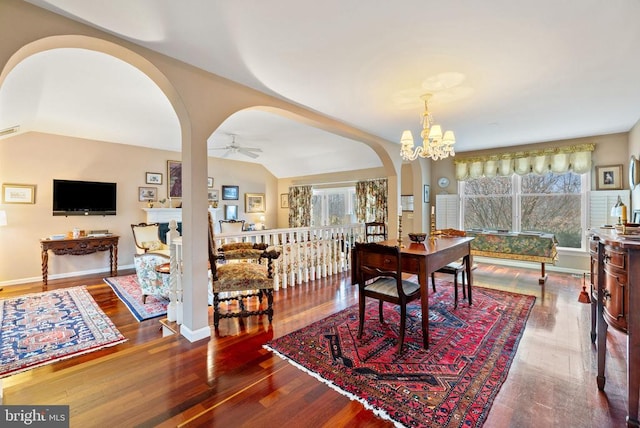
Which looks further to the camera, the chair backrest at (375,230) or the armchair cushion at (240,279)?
the chair backrest at (375,230)

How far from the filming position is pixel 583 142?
4914 mm

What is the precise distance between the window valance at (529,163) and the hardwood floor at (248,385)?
3.38 metres

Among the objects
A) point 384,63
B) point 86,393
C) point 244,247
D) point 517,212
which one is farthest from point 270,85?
point 517,212

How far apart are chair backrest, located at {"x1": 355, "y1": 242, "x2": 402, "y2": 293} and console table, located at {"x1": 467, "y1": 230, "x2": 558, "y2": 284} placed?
3.50m

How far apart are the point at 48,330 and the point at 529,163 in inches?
299

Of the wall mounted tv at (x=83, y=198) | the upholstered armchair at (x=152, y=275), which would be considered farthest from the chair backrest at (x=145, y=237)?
the upholstered armchair at (x=152, y=275)

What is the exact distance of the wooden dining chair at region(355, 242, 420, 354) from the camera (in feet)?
7.52

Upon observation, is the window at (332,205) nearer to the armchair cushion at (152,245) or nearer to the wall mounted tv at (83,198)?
the armchair cushion at (152,245)

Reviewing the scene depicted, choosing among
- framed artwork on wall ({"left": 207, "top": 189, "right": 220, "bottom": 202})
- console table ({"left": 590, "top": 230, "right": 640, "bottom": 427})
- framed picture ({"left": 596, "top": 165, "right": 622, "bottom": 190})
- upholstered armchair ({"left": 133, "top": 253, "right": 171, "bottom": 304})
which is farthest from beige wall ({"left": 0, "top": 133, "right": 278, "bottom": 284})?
framed picture ({"left": 596, "top": 165, "right": 622, "bottom": 190})

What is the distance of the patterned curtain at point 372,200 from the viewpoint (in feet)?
22.6

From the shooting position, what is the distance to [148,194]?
6.04 m

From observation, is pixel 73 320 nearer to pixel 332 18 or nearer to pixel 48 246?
pixel 48 246

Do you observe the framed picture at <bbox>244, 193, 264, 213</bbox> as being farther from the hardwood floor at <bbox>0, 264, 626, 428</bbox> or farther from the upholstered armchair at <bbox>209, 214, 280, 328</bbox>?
the hardwood floor at <bbox>0, 264, 626, 428</bbox>

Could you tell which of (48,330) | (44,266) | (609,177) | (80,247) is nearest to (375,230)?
(609,177)
